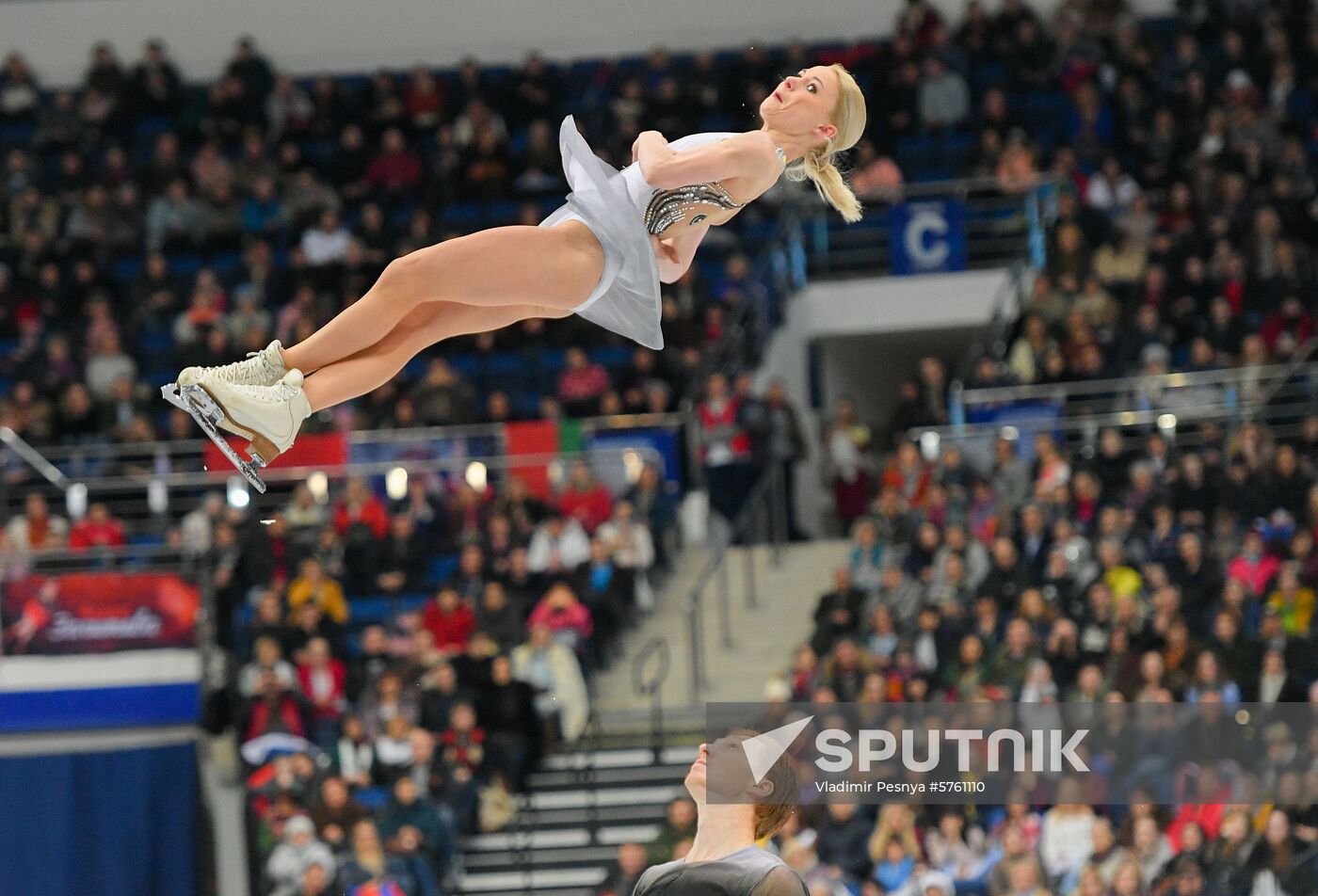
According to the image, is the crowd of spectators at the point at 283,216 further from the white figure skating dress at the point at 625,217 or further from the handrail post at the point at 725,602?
the white figure skating dress at the point at 625,217

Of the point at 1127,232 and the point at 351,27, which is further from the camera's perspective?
the point at 351,27

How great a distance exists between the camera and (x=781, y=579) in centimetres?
1317

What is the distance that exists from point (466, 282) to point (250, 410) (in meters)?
0.69

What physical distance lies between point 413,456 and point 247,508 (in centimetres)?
112

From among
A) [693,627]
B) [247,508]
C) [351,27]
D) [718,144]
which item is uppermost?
[351,27]

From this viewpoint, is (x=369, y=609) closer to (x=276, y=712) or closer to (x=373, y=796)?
(x=276, y=712)

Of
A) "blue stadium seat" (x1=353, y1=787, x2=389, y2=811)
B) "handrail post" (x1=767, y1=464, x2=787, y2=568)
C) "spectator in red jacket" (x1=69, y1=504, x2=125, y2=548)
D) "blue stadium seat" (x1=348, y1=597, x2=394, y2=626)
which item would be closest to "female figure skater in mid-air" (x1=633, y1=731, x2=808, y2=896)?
"blue stadium seat" (x1=353, y1=787, x2=389, y2=811)

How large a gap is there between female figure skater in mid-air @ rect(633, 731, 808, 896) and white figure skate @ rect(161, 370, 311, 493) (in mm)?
1758

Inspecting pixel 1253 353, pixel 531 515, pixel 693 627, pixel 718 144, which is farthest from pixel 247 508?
pixel 718 144

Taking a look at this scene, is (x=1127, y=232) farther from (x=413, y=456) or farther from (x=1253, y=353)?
(x=413, y=456)

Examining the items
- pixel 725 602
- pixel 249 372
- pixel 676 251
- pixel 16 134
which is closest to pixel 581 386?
pixel 725 602

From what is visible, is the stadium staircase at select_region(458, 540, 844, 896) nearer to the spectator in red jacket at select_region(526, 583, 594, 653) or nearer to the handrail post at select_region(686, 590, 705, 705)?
the handrail post at select_region(686, 590, 705, 705)

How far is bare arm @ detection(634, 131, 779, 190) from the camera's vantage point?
5.48 metres

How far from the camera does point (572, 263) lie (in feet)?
18.3
